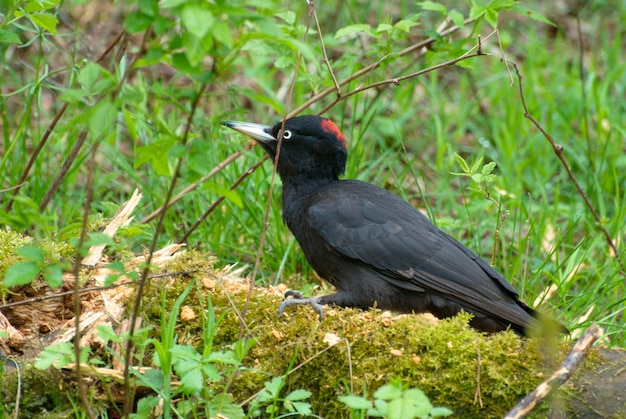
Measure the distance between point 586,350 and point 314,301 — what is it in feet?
4.53

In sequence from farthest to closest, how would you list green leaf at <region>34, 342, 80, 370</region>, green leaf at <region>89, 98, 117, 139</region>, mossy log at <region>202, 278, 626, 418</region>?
mossy log at <region>202, 278, 626, 418</region> < green leaf at <region>34, 342, 80, 370</region> < green leaf at <region>89, 98, 117, 139</region>

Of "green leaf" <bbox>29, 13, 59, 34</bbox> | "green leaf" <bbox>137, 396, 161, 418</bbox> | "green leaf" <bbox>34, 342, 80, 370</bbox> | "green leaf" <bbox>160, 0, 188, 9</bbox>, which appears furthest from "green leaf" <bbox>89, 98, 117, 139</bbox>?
"green leaf" <bbox>29, 13, 59, 34</bbox>

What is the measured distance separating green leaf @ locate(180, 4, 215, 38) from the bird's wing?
7.45ft

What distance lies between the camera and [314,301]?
3.95 m

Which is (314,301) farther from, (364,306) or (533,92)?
(533,92)

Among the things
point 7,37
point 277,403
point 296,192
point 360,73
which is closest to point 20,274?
point 277,403

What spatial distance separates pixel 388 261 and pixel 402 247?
0.11m

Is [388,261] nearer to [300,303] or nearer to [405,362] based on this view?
[300,303]

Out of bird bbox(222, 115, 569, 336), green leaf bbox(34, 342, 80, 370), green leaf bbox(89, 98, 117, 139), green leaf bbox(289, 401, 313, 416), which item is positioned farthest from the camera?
bird bbox(222, 115, 569, 336)

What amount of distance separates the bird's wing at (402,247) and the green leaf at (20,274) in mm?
1994

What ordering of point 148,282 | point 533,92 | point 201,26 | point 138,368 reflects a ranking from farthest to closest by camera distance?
point 533,92 → point 148,282 → point 138,368 → point 201,26

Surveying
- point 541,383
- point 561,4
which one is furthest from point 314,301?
point 561,4

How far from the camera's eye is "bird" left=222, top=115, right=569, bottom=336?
4.18m

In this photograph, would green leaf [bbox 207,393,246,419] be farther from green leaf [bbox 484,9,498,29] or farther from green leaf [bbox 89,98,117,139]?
green leaf [bbox 484,9,498,29]
